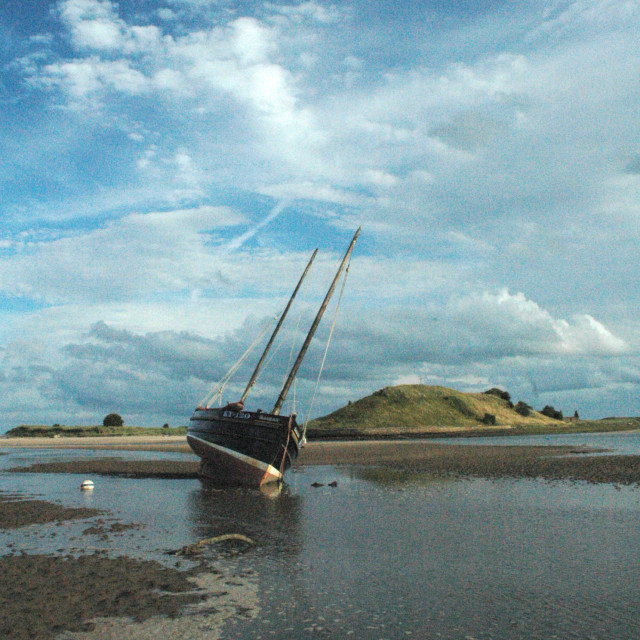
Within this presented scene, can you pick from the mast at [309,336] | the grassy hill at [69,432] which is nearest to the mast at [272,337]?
the mast at [309,336]

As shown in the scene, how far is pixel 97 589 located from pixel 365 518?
1073cm

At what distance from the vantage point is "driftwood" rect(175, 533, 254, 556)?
14.8 metres

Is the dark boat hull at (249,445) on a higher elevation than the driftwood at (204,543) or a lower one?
higher

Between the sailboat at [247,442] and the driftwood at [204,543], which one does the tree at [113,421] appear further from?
the driftwood at [204,543]

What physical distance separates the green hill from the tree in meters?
37.3

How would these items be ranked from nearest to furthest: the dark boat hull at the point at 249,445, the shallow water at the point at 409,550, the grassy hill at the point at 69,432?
1. the shallow water at the point at 409,550
2. the dark boat hull at the point at 249,445
3. the grassy hill at the point at 69,432

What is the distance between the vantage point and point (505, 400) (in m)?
179

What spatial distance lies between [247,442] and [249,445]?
0.19 metres

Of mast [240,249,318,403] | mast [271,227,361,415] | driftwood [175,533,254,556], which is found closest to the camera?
driftwood [175,533,254,556]

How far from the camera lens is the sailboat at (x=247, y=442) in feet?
95.8

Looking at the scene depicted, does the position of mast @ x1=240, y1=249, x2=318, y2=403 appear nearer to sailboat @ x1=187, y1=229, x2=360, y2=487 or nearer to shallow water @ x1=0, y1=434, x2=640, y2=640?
sailboat @ x1=187, y1=229, x2=360, y2=487

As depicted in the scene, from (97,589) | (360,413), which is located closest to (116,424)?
(360,413)

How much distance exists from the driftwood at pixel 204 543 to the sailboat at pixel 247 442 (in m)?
12.3

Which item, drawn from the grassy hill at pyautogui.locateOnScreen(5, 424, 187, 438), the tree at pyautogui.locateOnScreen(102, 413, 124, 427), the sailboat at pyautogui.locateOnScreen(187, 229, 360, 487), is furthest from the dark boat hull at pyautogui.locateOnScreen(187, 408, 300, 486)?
the tree at pyautogui.locateOnScreen(102, 413, 124, 427)
